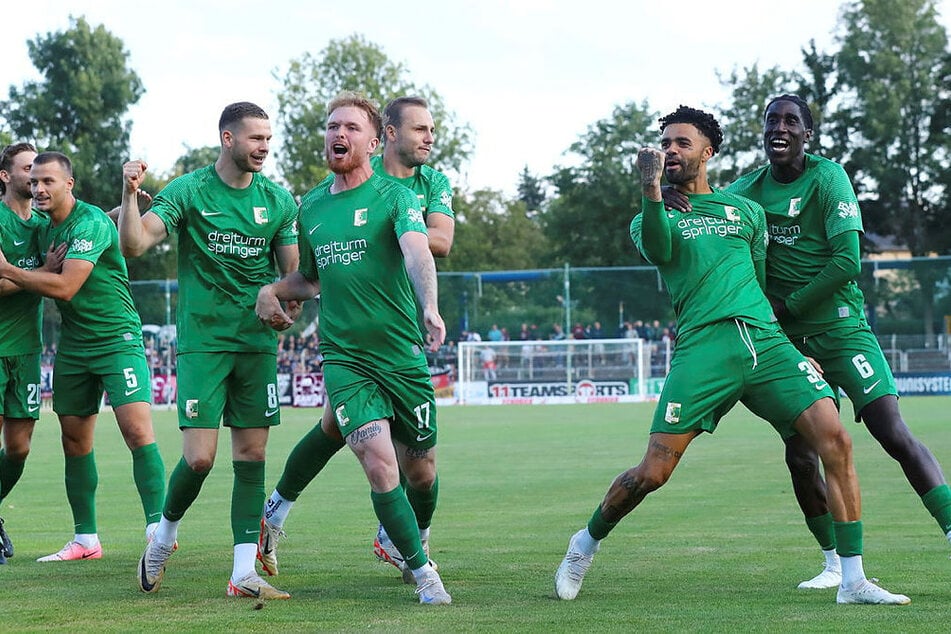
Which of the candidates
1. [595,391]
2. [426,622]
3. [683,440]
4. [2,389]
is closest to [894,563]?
[683,440]

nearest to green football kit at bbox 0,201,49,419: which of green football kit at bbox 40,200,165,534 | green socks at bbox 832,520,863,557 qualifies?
green football kit at bbox 40,200,165,534

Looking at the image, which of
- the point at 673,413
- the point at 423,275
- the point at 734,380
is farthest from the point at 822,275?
the point at 423,275

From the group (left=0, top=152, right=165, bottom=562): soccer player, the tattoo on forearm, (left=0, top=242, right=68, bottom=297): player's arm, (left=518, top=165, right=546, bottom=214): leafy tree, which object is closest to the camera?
the tattoo on forearm

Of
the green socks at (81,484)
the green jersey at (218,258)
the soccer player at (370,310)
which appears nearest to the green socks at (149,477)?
the green socks at (81,484)

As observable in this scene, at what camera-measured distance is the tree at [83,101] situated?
214ft

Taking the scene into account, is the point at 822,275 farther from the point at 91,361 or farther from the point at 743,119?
the point at 743,119

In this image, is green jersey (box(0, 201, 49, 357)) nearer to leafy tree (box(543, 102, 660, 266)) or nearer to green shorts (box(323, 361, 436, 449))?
green shorts (box(323, 361, 436, 449))

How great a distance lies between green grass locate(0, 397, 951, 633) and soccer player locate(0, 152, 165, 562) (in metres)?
0.47

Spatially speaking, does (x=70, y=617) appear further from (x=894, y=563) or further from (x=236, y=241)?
(x=894, y=563)

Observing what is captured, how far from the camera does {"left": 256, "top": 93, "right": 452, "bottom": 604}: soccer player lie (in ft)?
22.9

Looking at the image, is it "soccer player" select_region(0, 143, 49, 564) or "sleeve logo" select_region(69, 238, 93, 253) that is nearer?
"sleeve logo" select_region(69, 238, 93, 253)

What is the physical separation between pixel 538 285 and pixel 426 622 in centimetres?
3235

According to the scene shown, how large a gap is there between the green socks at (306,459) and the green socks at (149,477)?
133 cm

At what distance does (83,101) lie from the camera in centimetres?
6550
